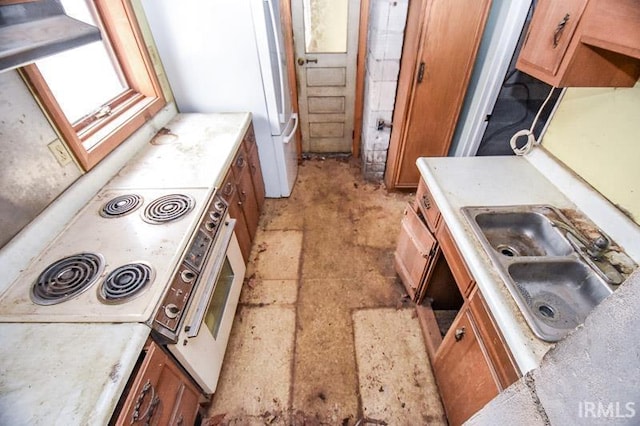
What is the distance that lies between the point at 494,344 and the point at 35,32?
1.63 m

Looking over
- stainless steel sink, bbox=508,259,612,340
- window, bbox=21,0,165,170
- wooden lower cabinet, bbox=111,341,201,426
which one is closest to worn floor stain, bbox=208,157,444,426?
wooden lower cabinet, bbox=111,341,201,426

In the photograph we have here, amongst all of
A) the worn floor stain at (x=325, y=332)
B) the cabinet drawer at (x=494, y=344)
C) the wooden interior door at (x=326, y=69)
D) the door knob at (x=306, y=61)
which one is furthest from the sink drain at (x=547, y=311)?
the door knob at (x=306, y=61)

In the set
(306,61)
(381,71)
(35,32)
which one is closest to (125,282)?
(35,32)

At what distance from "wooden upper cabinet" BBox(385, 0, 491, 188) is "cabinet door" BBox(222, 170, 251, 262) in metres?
1.47

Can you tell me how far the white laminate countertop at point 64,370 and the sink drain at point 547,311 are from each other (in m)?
1.37

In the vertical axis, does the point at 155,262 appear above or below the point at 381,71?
below

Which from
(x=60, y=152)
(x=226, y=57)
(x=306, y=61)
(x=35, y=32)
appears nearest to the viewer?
(x=35, y=32)

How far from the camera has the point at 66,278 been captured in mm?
1099

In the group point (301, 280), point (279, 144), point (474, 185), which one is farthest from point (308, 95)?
point (474, 185)

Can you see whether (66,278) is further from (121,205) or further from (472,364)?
(472,364)

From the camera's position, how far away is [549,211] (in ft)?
4.26

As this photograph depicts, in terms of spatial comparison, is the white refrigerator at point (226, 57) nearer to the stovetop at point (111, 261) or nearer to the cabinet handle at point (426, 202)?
the stovetop at point (111, 261)

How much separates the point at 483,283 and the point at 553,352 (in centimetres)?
53

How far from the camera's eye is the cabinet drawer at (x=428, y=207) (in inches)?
59.1
